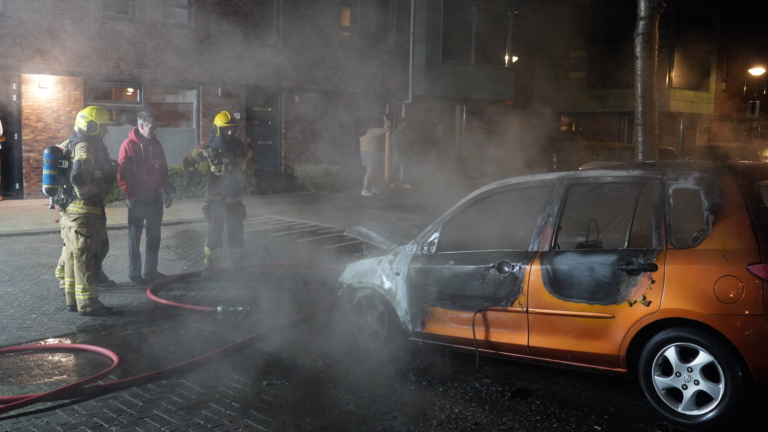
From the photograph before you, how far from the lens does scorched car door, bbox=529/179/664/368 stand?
3584mm

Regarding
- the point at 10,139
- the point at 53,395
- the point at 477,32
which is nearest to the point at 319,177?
the point at 10,139

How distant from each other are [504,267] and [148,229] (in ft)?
14.2

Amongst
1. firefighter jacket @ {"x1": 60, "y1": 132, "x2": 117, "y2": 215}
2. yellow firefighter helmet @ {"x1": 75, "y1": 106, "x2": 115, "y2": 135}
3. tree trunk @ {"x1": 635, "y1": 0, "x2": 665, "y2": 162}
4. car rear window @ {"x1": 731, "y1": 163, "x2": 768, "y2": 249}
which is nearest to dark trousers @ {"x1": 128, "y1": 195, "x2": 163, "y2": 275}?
firefighter jacket @ {"x1": 60, "y1": 132, "x2": 117, "y2": 215}

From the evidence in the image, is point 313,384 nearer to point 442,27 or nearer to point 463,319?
point 463,319

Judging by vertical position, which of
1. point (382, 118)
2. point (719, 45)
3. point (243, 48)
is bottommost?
point (382, 118)

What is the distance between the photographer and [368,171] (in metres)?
15.5

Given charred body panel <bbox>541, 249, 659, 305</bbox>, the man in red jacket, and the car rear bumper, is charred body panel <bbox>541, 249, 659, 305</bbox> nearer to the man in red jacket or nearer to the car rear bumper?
the car rear bumper

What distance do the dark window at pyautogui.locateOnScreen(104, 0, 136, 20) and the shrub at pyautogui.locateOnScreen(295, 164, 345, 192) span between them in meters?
4.69

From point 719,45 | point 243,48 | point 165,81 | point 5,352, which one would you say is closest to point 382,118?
point 243,48

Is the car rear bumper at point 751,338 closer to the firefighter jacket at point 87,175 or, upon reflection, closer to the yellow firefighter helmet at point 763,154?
the firefighter jacket at point 87,175

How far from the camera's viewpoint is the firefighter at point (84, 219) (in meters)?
5.61

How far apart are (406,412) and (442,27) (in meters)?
16.2

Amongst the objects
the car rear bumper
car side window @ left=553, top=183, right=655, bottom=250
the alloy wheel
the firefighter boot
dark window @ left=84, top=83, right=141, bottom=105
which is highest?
dark window @ left=84, top=83, right=141, bottom=105

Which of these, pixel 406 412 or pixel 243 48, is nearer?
pixel 406 412
